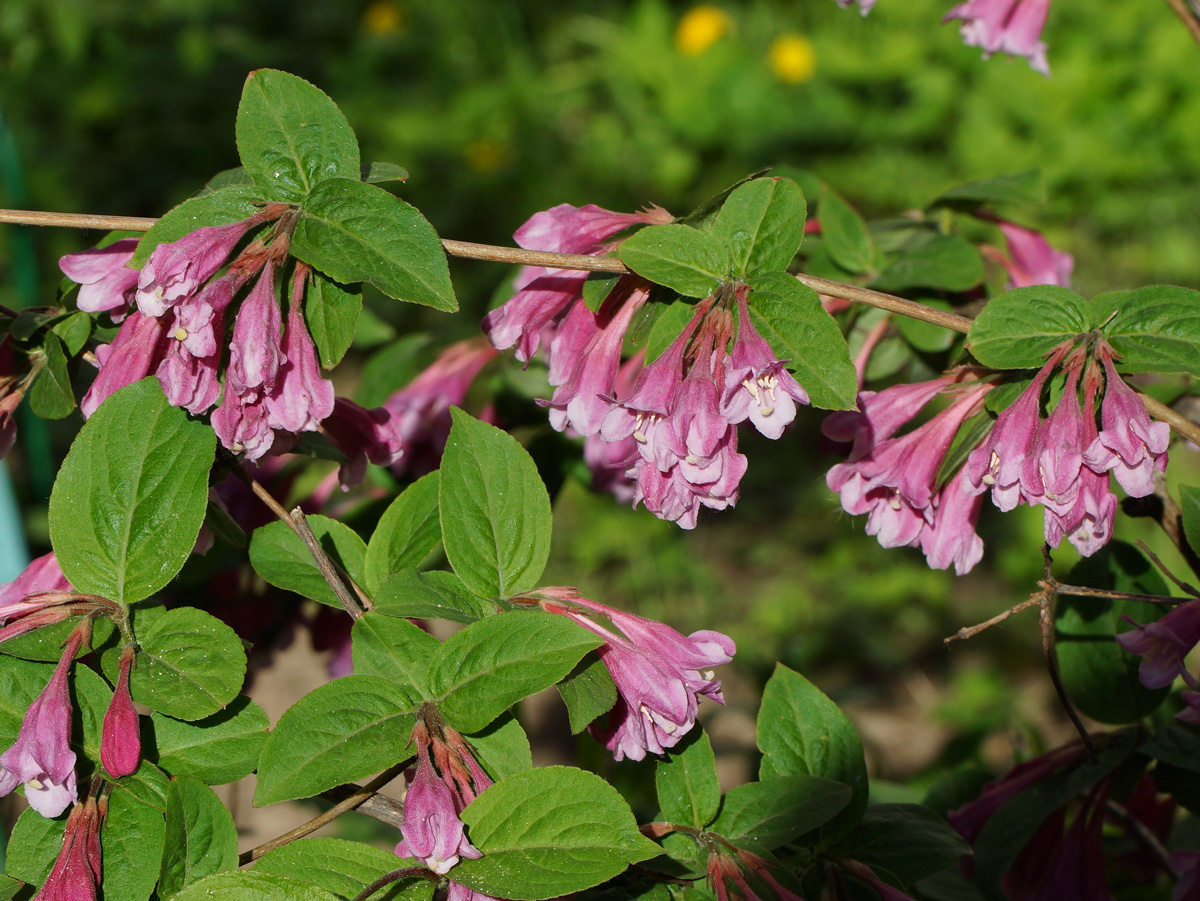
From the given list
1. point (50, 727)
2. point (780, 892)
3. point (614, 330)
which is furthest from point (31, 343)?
point (780, 892)

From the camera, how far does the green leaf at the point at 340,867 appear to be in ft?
2.62

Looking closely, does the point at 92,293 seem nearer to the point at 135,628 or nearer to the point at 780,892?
the point at 135,628

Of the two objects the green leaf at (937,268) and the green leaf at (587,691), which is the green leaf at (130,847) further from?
the green leaf at (937,268)

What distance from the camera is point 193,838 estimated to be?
0.83m

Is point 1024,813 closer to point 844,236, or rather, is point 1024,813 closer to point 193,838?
point 844,236

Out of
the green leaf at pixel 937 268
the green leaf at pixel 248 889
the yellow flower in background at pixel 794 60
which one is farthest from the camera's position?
the yellow flower in background at pixel 794 60

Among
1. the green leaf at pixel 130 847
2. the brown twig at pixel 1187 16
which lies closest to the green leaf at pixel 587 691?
the green leaf at pixel 130 847

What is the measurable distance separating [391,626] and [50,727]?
26 centimetres

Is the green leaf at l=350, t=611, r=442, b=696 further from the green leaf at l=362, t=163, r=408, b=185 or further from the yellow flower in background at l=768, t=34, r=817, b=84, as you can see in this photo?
the yellow flower in background at l=768, t=34, r=817, b=84

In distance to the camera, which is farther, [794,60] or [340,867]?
[794,60]

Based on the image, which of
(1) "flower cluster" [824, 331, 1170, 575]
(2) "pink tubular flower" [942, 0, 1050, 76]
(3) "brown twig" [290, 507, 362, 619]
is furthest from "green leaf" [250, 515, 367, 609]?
(2) "pink tubular flower" [942, 0, 1050, 76]

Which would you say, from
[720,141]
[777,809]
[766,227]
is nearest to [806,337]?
[766,227]

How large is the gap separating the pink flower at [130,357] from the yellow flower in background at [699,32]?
3.75 metres

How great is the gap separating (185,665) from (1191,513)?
3.20ft
